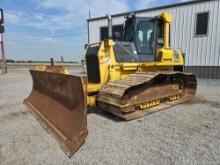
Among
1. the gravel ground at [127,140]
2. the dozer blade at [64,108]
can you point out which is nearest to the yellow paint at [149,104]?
the gravel ground at [127,140]

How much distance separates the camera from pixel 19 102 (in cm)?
651

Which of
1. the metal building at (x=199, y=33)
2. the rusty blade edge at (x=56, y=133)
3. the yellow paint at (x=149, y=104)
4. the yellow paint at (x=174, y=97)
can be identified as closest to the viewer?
the rusty blade edge at (x=56, y=133)

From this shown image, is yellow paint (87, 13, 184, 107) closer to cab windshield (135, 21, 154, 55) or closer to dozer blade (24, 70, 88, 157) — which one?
cab windshield (135, 21, 154, 55)

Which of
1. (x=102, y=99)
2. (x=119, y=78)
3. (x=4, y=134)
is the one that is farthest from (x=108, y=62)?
(x=4, y=134)

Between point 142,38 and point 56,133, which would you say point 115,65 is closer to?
point 142,38

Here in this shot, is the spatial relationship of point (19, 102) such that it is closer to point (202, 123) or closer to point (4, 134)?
point (4, 134)

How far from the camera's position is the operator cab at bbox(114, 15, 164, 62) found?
5498mm

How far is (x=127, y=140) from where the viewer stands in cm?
343

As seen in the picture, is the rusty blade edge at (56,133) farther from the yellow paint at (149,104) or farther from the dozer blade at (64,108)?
the yellow paint at (149,104)

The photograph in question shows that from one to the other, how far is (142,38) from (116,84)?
187 cm

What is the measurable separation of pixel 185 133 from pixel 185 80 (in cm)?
317

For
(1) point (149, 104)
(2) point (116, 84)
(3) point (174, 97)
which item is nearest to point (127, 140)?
(2) point (116, 84)

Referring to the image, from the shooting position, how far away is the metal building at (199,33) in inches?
428

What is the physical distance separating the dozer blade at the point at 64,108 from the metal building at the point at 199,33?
948cm
